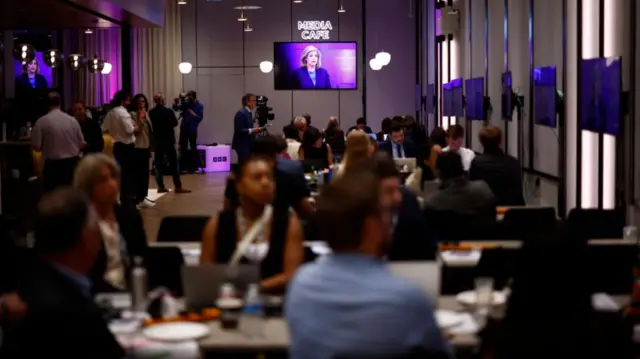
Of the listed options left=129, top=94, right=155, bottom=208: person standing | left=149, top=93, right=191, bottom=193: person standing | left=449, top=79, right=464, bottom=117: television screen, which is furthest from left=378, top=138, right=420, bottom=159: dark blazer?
left=149, top=93, right=191, bottom=193: person standing

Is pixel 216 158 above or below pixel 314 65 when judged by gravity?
below

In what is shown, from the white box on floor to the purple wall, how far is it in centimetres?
149

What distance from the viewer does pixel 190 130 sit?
20375 millimetres

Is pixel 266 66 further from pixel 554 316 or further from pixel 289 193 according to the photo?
pixel 554 316

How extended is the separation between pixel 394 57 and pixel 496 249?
732 inches

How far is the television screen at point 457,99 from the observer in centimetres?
1546

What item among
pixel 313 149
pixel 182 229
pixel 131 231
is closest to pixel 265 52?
pixel 313 149

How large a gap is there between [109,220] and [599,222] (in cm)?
329

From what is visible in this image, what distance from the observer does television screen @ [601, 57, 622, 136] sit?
6965 millimetres

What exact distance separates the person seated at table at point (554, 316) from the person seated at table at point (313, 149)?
8.19 metres

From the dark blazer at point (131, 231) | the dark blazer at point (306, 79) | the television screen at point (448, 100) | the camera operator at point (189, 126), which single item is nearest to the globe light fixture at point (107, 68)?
the camera operator at point (189, 126)

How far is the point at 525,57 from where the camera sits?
11.5 metres

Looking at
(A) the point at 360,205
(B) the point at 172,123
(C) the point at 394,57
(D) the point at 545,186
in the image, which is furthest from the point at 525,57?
(C) the point at 394,57

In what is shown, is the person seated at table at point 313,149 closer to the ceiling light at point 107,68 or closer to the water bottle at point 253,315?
the water bottle at point 253,315
